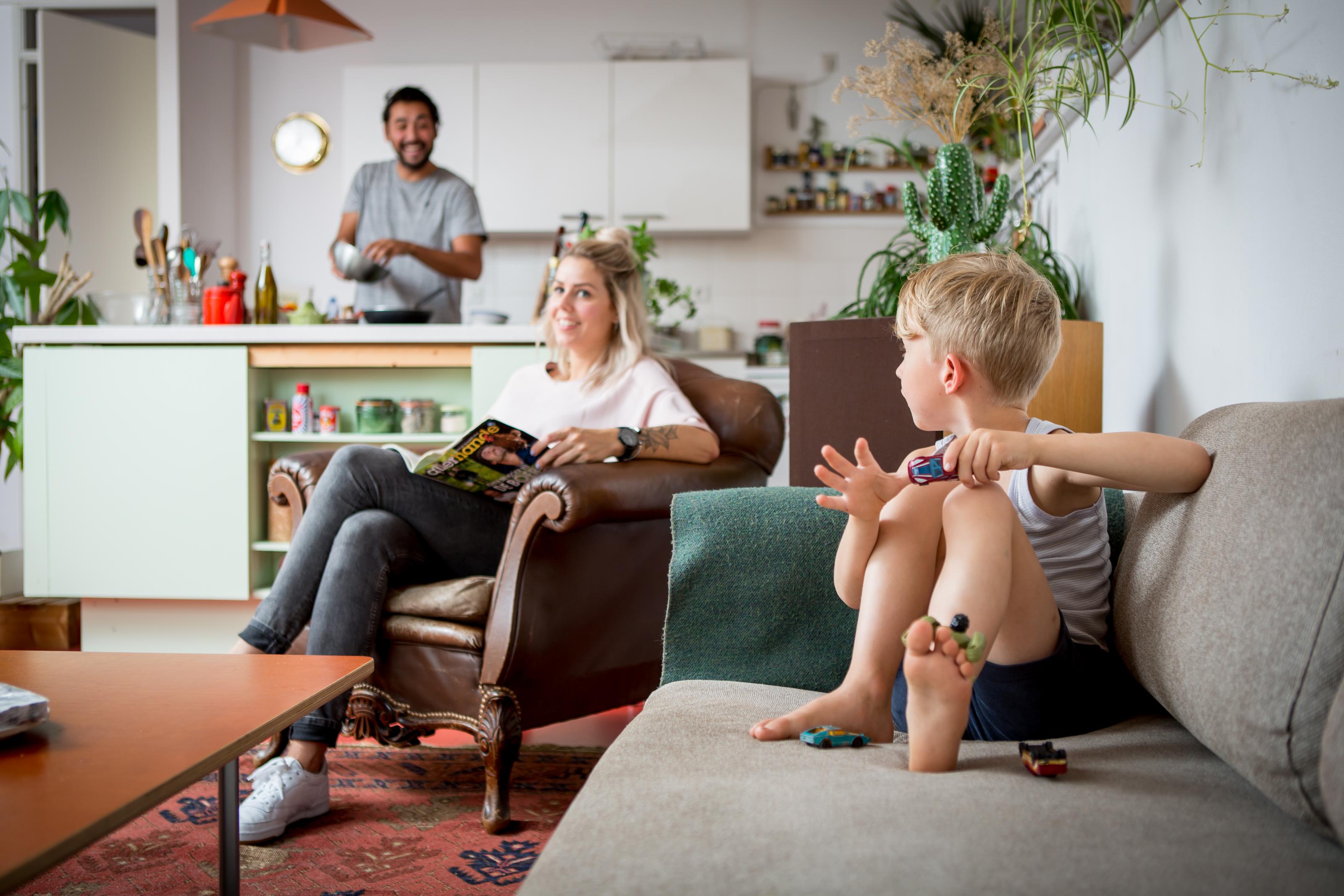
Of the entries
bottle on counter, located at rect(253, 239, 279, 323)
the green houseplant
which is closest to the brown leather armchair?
bottle on counter, located at rect(253, 239, 279, 323)

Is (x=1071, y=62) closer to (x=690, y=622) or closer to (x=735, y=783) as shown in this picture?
(x=690, y=622)

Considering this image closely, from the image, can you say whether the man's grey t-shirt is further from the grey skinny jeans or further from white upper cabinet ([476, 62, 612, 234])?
white upper cabinet ([476, 62, 612, 234])

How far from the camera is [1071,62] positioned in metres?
1.94

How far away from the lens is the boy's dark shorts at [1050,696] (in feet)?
3.44

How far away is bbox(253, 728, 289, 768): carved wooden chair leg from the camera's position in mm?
1806

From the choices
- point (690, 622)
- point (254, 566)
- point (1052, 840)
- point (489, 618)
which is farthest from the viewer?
point (254, 566)

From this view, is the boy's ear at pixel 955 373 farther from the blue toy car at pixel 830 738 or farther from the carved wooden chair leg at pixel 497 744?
the carved wooden chair leg at pixel 497 744

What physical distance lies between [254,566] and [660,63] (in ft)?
10.6

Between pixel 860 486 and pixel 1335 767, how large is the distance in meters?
0.51

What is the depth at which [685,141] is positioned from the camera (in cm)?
489

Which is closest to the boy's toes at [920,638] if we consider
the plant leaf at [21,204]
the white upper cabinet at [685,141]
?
the plant leaf at [21,204]

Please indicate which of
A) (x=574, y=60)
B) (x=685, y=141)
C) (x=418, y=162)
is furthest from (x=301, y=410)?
(x=574, y=60)

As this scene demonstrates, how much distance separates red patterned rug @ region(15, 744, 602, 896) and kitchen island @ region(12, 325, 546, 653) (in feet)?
2.97

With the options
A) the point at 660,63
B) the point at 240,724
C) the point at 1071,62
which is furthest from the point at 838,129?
the point at 240,724
